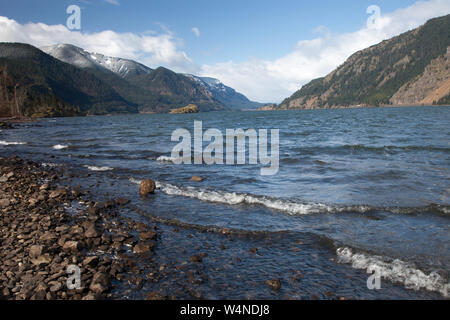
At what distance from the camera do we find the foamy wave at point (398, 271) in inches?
222

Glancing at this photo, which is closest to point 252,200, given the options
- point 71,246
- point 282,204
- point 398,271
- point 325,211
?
point 282,204

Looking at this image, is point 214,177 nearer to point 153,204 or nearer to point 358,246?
point 153,204

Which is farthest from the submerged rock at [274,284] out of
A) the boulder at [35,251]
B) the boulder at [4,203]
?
the boulder at [4,203]

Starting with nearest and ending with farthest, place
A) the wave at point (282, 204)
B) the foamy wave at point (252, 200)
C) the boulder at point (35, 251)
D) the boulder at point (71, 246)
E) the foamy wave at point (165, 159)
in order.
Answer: the boulder at point (35, 251)
the boulder at point (71, 246)
the wave at point (282, 204)
the foamy wave at point (252, 200)
the foamy wave at point (165, 159)

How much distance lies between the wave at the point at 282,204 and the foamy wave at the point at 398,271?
128 inches

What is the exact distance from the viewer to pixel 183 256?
22.8 feet

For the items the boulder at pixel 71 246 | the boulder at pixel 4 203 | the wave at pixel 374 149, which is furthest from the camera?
the wave at pixel 374 149

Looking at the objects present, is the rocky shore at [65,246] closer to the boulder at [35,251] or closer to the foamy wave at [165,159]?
the boulder at [35,251]

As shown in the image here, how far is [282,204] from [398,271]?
A: 4.96 meters

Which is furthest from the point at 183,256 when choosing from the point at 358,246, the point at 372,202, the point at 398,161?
the point at 398,161

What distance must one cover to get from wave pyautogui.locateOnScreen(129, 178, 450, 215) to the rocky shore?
2.98 m

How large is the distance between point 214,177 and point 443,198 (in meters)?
10.5

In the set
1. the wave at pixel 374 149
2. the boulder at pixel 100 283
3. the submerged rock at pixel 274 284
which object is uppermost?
the wave at pixel 374 149

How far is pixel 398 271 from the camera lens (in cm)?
Result: 609
